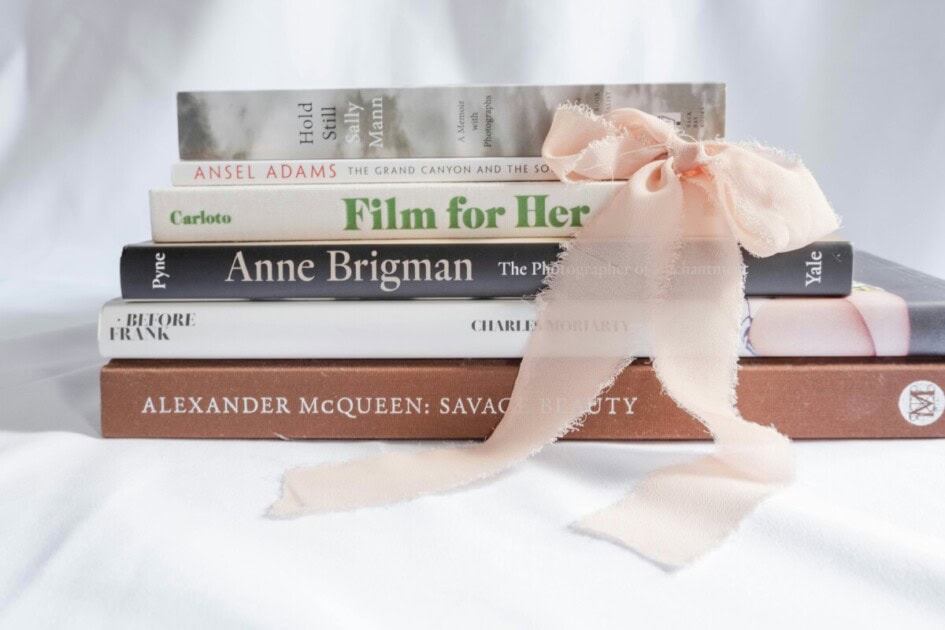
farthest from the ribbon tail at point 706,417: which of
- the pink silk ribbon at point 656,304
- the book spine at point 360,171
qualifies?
the book spine at point 360,171

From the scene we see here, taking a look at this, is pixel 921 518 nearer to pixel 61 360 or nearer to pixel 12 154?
pixel 61 360

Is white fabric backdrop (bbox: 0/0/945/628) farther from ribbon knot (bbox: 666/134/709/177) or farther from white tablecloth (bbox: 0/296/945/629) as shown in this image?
ribbon knot (bbox: 666/134/709/177)

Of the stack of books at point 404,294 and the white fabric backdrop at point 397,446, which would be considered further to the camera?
the stack of books at point 404,294

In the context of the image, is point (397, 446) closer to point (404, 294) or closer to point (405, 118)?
point (404, 294)

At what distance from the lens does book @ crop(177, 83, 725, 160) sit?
0.72 meters

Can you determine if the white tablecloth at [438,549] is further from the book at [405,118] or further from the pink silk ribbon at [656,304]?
the book at [405,118]

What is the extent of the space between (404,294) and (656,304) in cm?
Answer: 17

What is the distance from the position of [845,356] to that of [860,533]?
0.55 ft

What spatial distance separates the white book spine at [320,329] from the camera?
691 mm

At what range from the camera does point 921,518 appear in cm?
60

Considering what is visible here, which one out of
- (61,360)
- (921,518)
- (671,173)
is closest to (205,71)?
(61,360)

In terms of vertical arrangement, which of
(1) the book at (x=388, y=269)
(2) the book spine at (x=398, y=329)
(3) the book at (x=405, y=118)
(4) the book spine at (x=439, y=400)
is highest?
(3) the book at (x=405, y=118)

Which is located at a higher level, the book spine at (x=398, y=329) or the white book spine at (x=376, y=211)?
the white book spine at (x=376, y=211)

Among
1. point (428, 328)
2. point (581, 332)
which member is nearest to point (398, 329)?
point (428, 328)
